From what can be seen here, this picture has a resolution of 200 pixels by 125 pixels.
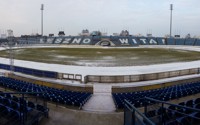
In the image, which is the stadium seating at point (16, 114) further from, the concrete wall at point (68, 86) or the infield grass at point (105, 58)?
the infield grass at point (105, 58)

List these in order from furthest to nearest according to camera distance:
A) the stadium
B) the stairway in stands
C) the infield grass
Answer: the infield grass
the stairway in stands
the stadium

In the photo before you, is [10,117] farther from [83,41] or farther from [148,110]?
[83,41]

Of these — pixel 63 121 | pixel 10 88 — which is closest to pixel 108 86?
pixel 10 88

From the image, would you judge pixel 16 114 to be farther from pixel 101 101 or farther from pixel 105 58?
pixel 105 58

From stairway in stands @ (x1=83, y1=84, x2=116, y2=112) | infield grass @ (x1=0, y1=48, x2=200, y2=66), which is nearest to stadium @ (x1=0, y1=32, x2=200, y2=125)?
stairway in stands @ (x1=83, y1=84, x2=116, y2=112)

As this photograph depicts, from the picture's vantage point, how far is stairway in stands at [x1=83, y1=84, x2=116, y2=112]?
1194 cm

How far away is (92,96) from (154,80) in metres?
7.95

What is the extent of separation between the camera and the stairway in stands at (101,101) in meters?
11.9

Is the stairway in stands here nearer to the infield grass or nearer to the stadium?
the stadium

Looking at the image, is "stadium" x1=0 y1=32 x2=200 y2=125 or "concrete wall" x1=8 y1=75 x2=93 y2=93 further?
"concrete wall" x1=8 y1=75 x2=93 y2=93

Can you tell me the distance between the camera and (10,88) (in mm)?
15648

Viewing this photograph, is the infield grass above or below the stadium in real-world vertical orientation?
above

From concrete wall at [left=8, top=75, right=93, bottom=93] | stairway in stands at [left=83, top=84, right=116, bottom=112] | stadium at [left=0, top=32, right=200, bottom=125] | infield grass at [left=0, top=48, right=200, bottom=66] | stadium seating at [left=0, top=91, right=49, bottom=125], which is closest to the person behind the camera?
stadium seating at [left=0, top=91, right=49, bottom=125]

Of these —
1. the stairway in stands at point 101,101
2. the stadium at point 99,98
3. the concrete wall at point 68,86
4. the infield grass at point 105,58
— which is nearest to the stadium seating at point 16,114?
the stadium at point 99,98
